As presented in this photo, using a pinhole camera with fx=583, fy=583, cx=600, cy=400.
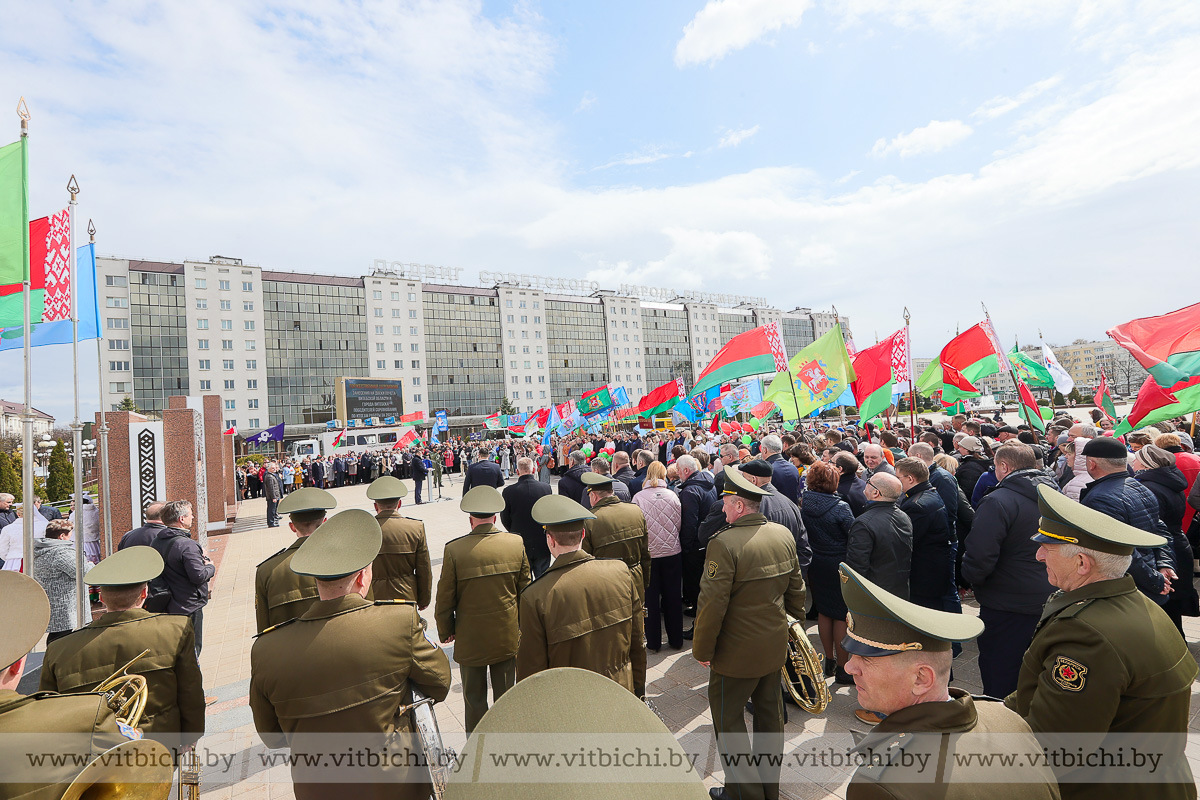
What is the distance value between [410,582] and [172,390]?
79.3 metres

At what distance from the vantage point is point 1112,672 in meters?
2.13

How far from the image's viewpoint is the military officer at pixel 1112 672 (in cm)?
213

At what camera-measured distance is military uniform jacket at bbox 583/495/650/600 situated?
16.9 ft

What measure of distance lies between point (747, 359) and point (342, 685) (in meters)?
12.4

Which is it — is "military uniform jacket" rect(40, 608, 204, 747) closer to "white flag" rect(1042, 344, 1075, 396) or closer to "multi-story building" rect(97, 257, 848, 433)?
"white flag" rect(1042, 344, 1075, 396)

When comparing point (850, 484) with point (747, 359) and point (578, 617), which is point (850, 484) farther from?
point (747, 359)

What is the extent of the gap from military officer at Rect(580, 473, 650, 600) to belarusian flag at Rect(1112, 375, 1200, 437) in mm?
7538

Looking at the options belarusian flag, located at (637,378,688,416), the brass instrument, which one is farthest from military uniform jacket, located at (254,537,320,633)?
belarusian flag, located at (637,378,688,416)

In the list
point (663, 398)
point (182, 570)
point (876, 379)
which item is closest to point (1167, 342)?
point (876, 379)

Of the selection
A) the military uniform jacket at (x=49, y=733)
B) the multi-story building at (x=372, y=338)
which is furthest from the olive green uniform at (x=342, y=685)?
the multi-story building at (x=372, y=338)

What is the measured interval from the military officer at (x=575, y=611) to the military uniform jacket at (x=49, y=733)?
70.4 inches

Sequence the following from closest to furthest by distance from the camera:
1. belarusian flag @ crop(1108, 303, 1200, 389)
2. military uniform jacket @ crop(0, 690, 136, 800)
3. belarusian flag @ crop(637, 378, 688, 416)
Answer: military uniform jacket @ crop(0, 690, 136, 800), belarusian flag @ crop(1108, 303, 1200, 389), belarusian flag @ crop(637, 378, 688, 416)

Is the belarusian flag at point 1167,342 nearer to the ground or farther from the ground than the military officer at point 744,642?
farther from the ground

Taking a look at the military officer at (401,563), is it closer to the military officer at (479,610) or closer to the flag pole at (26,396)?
the military officer at (479,610)
